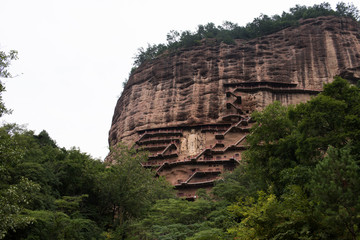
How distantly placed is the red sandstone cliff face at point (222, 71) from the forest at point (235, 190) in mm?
16935

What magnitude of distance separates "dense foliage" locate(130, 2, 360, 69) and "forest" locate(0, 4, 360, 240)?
29293 millimetres

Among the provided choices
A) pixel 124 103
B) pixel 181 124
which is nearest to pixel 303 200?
pixel 181 124

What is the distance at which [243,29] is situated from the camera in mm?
51906

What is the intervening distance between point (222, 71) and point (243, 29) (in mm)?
11665

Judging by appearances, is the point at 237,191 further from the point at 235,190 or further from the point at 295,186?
the point at 295,186

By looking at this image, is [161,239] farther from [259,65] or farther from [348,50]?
[348,50]

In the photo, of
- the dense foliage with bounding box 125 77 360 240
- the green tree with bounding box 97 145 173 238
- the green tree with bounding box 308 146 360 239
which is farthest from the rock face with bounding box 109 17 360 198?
the green tree with bounding box 308 146 360 239

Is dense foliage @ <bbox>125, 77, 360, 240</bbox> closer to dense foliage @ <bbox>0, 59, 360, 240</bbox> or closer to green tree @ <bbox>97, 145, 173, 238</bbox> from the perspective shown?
dense foliage @ <bbox>0, 59, 360, 240</bbox>

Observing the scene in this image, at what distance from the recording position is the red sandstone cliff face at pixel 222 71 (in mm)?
40594

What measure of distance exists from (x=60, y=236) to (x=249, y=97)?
29.2 metres

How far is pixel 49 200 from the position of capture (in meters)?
17.4

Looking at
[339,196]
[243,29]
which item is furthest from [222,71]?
[339,196]

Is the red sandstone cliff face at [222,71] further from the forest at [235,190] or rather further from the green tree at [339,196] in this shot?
the green tree at [339,196]

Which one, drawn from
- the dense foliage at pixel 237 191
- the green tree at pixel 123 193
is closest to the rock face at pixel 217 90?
the dense foliage at pixel 237 191
